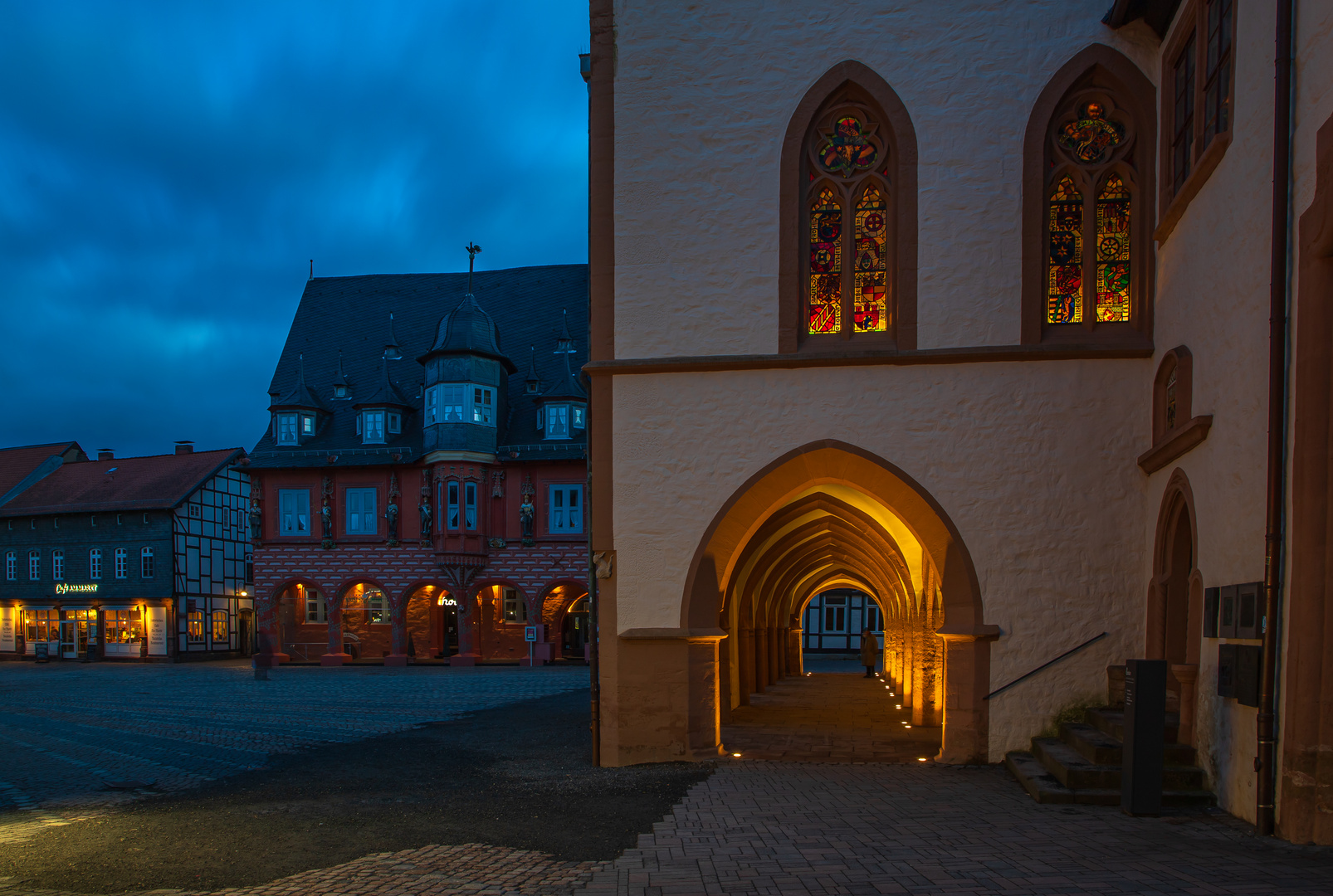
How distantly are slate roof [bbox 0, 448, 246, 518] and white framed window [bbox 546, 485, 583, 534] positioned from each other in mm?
15210

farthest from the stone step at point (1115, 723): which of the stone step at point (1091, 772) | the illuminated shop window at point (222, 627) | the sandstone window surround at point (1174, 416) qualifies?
the illuminated shop window at point (222, 627)

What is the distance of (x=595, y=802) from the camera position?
8.78m

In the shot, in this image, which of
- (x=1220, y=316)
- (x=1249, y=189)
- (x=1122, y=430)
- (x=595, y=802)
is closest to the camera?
(x=1249, y=189)

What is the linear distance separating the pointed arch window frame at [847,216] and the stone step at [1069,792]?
4.22 metres

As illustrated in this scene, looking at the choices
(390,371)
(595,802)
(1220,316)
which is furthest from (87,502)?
(1220,316)

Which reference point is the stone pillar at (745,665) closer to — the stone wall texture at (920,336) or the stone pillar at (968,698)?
the stone pillar at (968,698)

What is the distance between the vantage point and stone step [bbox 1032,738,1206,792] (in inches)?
314

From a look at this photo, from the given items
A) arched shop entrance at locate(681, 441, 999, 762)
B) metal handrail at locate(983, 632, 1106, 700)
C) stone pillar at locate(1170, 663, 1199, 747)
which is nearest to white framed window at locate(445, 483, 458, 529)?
arched shop entrance at locate(681, 441, 999, 762)

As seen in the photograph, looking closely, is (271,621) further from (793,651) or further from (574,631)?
(793,651)

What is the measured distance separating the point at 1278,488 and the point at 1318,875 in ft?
7.99

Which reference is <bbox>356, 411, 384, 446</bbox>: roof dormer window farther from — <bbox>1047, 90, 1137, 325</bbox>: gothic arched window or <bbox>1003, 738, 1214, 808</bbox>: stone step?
<bbox>1003, 738, 1214, 808</bbox>: stone step

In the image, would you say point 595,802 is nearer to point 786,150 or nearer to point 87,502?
point 786,150

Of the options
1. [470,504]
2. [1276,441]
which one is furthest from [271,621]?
[1276,441]

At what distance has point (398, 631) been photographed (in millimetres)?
32688
